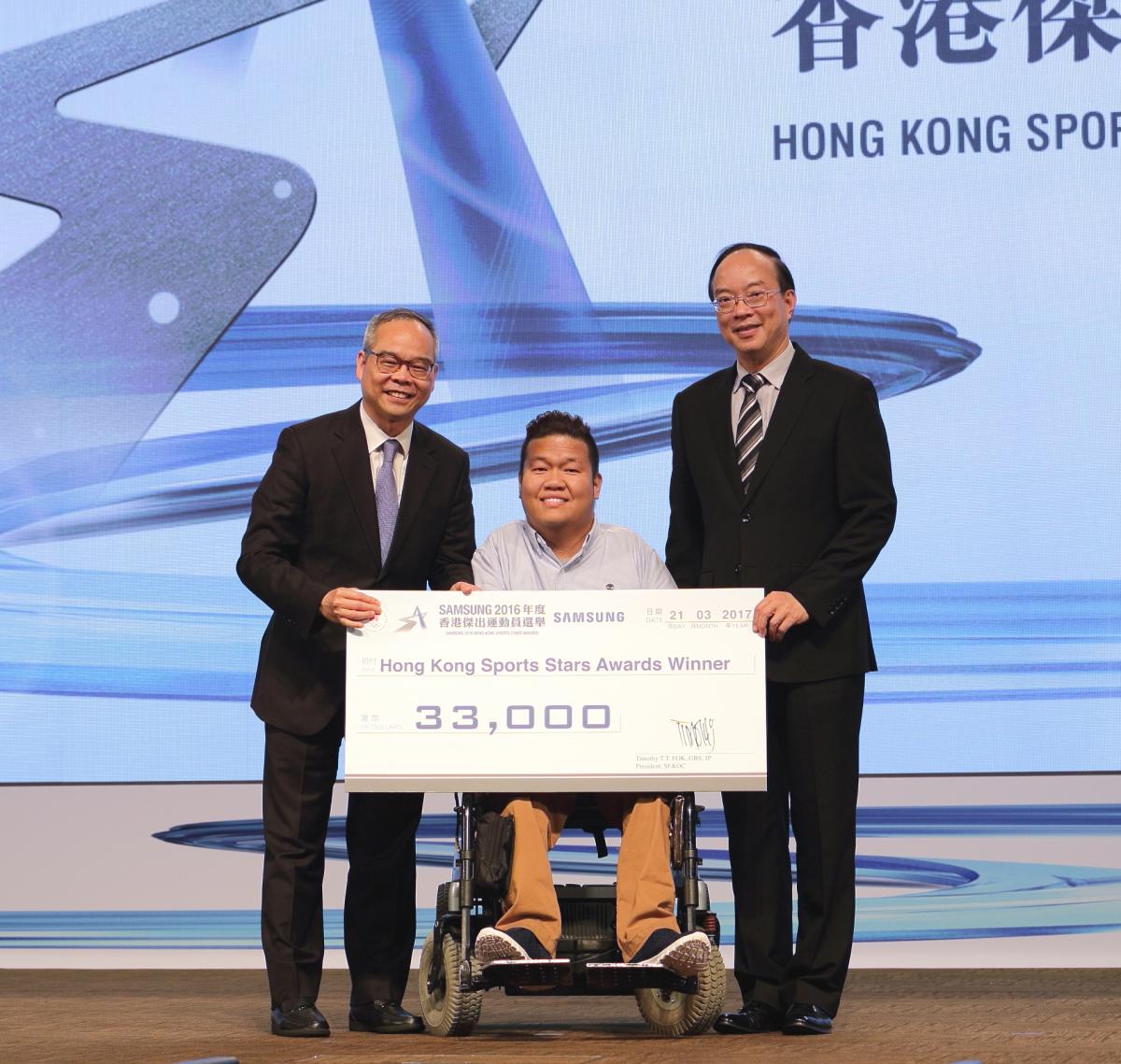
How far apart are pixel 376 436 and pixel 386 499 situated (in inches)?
5.1

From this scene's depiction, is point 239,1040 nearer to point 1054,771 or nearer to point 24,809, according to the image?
point 24,809

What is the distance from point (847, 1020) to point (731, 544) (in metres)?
0.95

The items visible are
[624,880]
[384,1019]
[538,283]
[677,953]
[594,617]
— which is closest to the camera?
[677,953]

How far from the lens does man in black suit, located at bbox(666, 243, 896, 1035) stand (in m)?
3.26

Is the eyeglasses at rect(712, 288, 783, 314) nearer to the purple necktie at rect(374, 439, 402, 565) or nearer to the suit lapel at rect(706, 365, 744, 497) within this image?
the suit lapel at rect(706, 365, 744, 497)

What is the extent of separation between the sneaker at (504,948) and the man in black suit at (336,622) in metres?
0.43

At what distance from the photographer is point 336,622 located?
3.26 metres

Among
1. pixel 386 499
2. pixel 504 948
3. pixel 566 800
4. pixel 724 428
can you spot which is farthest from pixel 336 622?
pixel 724 428

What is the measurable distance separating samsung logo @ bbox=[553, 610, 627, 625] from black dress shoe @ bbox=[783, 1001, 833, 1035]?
780 mm

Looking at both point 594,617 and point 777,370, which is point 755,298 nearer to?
point 777,370

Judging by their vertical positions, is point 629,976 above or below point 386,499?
below

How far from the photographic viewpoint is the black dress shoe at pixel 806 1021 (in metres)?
3.14

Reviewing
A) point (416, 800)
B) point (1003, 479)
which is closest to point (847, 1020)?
point (416, 800)

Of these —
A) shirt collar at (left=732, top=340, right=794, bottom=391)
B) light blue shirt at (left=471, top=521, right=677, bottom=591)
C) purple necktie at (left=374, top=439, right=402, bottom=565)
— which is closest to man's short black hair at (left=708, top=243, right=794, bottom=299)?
shirt collar at (left=732, top=340, right=794, bottom=391)
